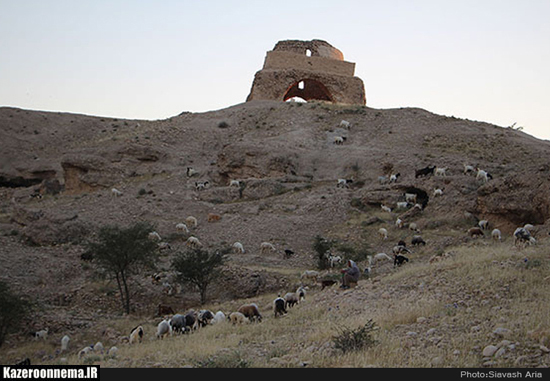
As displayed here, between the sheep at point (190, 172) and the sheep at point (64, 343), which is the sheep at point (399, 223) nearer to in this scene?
the sheep at point (190, 172)

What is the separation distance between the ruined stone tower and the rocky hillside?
1.98m

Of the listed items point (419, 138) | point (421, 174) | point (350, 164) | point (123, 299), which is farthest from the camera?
point (419, 138)

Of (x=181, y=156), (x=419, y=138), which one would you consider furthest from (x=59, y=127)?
(x=419, y=138)

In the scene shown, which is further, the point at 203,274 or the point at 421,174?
the point at 421,174

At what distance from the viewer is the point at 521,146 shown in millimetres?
32750

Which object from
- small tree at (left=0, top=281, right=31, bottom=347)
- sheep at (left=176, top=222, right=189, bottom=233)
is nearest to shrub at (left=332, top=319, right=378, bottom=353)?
small tree at (left=0, top=281, right=31, bottom=347)

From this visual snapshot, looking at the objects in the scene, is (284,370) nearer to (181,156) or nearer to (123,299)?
(123,299)

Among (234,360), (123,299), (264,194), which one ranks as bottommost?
(123,299)

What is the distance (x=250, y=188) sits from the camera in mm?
28750

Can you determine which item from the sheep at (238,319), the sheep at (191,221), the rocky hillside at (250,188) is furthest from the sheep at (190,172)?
the sheep at (238,319)

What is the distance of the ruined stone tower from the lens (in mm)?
43219

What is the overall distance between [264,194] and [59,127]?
2686cm

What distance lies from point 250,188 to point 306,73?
17778 millimetres

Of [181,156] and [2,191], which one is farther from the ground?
[181,156]
